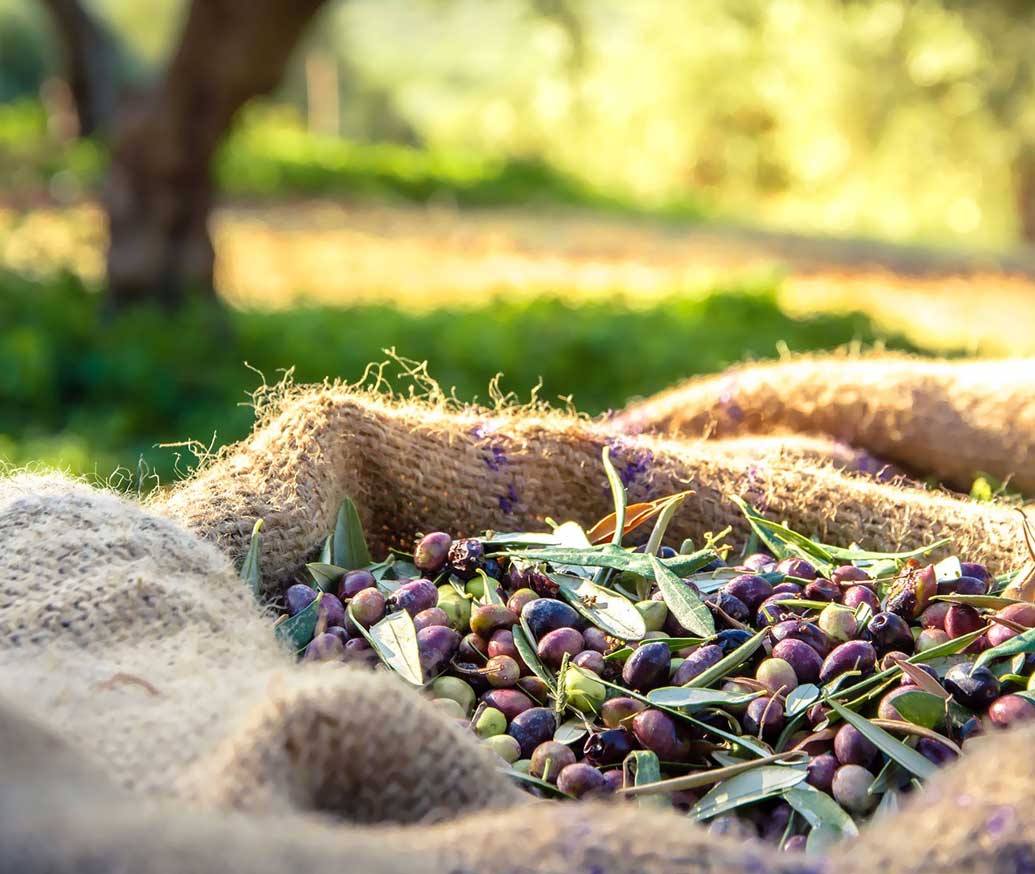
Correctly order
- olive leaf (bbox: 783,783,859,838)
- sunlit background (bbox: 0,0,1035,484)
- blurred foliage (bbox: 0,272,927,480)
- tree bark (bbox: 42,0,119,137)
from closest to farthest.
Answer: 1. olive leaf (bbox: 783,783,859,838)
2. blurred foliage (bbox: 0,272,927,480)
3. sunlit background (bbox: 0,0,1035,484)
4. tree bark (bbox: 42,0,119,137)

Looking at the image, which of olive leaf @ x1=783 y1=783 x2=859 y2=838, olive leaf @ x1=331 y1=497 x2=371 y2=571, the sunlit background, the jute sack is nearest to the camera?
olive leaf @ x1=783 y1=783 x2=859 y2=838

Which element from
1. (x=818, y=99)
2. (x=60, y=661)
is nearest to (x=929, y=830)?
(x=60, y=661)

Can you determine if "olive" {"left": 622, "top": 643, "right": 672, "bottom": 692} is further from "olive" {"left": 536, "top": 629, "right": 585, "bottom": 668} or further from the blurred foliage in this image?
the blurred foliage

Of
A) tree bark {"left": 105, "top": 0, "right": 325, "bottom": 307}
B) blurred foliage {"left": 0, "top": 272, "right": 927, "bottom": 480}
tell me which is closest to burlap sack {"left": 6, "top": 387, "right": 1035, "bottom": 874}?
blurred foliage {"left": 0, "top": 272, "right": 927, "bottom": 480}

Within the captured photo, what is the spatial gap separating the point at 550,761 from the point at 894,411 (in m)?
1.14

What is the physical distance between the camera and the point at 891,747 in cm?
105

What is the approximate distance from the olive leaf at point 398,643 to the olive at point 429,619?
0.02 meters

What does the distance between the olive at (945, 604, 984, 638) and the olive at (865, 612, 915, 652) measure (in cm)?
5

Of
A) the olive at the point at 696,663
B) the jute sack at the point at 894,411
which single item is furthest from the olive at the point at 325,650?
the jute sack at the point at 894,411

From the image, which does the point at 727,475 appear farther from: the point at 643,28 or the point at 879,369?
the point at 643,28

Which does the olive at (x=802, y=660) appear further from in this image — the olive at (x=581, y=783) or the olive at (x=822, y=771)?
the olive at (x=581, y=783)

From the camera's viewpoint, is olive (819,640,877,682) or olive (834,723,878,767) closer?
olive (834,723,878,767)

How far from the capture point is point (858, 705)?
1143mm

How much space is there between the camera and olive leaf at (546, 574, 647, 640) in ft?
4.08
